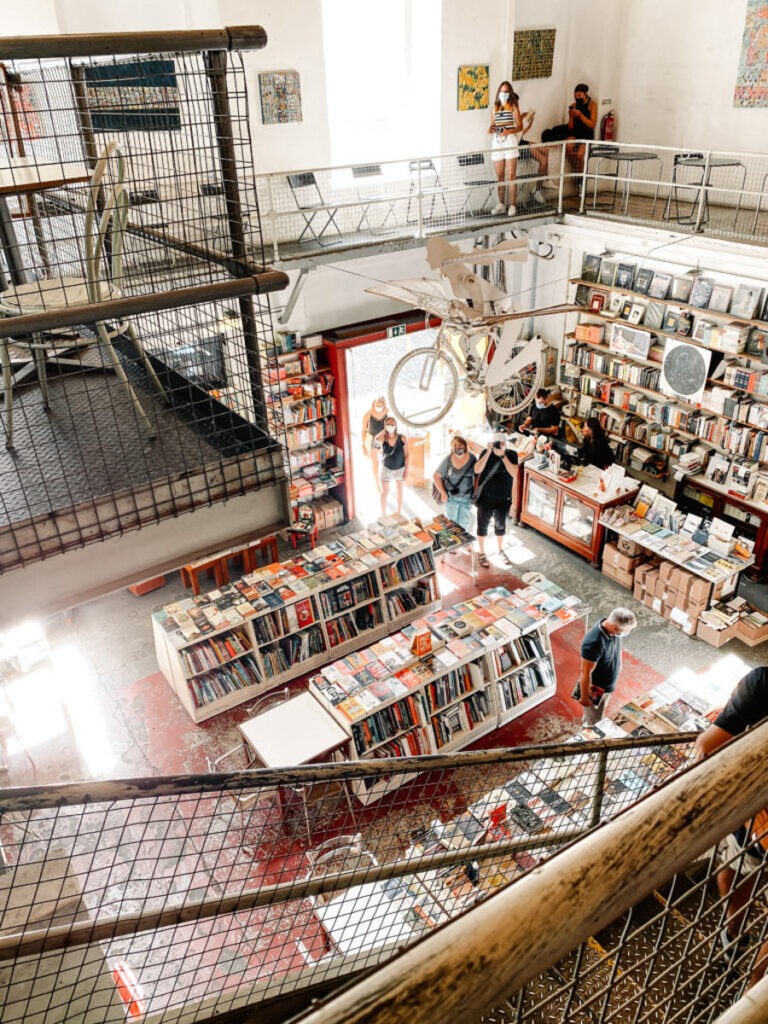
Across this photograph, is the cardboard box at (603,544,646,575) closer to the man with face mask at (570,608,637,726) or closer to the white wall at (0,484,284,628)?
the man with face mask at (570,608,637,726)

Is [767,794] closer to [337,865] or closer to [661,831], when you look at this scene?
[661,831]

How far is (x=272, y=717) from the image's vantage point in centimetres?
605

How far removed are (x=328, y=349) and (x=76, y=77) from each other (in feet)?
21.5

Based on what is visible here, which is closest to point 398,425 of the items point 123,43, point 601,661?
point 601,661

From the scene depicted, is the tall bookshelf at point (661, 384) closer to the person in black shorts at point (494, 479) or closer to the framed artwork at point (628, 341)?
the framed artwork at point (628, 341)

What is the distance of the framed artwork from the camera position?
9.09m

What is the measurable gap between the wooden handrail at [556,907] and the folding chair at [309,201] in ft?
28.1

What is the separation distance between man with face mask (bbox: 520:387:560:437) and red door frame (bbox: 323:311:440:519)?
1.63 m

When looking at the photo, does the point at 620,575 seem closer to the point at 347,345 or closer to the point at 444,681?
the point at 444,681

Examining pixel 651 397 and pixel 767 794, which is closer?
pixel 767 794

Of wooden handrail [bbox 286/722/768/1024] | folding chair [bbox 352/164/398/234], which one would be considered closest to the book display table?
folding chair [bbox 352/164/398/234]

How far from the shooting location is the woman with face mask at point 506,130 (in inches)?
374

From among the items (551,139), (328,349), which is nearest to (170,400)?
(328,349)

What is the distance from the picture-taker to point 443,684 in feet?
21.1
